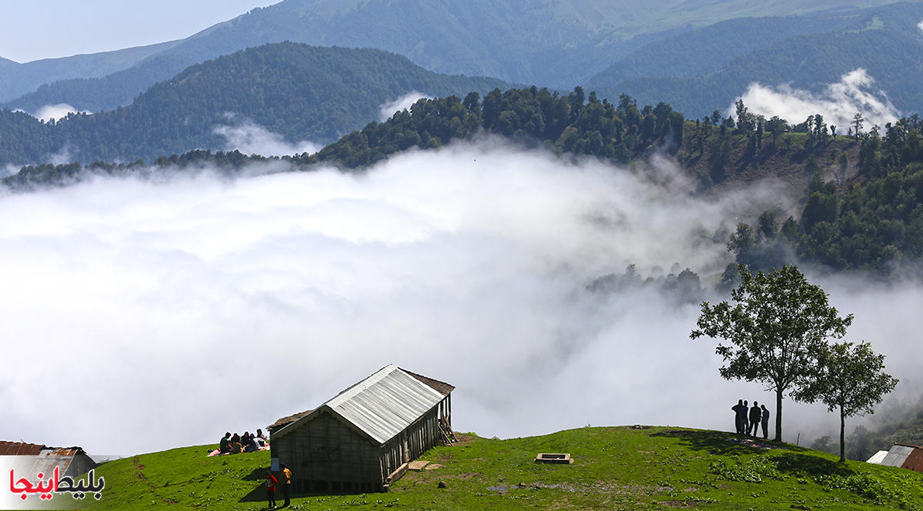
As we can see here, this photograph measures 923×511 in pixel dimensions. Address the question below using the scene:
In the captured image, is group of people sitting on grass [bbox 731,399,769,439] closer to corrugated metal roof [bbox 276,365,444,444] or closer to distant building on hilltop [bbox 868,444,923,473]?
distant building on hilltop [bbox 868,444,923,473]

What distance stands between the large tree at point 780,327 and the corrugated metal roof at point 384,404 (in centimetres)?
2286

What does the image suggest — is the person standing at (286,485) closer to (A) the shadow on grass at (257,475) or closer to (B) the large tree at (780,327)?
(A) the shadow on grass at (257,475)

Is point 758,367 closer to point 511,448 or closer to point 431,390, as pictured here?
point 511,448

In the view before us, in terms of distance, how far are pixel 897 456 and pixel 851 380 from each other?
18.3 m

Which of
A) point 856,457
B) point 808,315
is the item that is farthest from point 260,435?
point 856,457

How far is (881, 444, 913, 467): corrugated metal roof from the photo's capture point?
7150cm

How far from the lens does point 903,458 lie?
72.8 metres

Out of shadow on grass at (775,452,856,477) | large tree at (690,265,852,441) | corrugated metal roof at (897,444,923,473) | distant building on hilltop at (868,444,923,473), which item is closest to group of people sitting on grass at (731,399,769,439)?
large tree at (690,265,852,441)

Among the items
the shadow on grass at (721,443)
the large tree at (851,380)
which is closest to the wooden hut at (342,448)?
the shadow on grass at (721,443)

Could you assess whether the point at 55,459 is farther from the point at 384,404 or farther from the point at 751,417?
the point at 751,417

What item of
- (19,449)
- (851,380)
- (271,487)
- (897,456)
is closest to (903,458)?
(897,456)

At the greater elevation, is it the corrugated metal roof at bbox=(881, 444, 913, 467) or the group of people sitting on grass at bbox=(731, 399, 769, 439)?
the group of people sitting on grass at bbox=(731, 399, 769, 439)

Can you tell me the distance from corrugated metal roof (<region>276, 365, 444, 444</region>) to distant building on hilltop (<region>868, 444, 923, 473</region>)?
35.9 m

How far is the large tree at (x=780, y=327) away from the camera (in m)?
65.3
